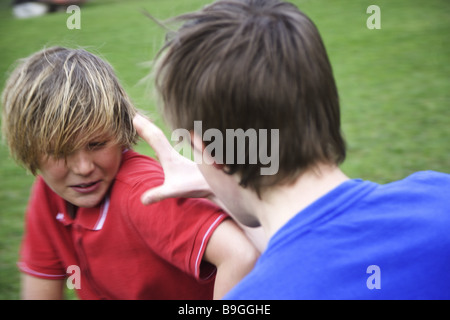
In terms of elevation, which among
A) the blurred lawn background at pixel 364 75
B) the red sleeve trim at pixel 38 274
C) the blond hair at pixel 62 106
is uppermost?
the blurred lawn background at pixel 364 75

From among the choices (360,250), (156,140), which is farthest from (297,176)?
(156,140)

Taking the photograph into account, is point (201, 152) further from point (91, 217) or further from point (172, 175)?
point (91, 217)

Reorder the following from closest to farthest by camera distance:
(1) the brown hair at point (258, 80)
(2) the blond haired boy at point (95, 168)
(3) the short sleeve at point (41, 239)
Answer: (1) the brown hair at point (258, 80), (2) the blond haired boy at point (95, 168), (3) the short sleeve at point (41, 239)

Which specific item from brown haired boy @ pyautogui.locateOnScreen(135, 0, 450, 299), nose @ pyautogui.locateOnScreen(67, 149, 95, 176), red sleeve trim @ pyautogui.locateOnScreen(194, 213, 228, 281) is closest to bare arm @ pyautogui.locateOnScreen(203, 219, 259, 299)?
red sleeve trim @ pyautogui.locateOnScreen(194, 213, 228, 281)

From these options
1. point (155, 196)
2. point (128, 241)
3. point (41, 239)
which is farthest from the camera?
point (41, 239)

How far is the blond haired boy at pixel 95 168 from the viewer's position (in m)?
1.98

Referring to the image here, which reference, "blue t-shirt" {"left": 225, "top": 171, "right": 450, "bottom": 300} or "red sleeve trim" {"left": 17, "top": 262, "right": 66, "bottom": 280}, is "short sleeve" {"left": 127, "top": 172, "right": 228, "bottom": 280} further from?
"red sleeve trim" {"left": 17, "top": 262, "right": 66, "bottom": 280}

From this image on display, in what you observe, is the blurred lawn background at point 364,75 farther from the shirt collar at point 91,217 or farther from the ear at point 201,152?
the shirt collar at point 91,217

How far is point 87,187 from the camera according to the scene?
2068 mm

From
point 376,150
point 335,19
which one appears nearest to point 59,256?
point 376,150

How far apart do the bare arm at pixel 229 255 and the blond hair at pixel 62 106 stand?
61 cm

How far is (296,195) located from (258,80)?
1.00 feet

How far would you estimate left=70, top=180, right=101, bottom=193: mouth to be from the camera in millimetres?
2055

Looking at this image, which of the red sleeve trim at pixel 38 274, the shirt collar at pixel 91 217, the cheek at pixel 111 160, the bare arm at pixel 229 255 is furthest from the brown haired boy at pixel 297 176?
the red sleeve trim at pixel 38 274
